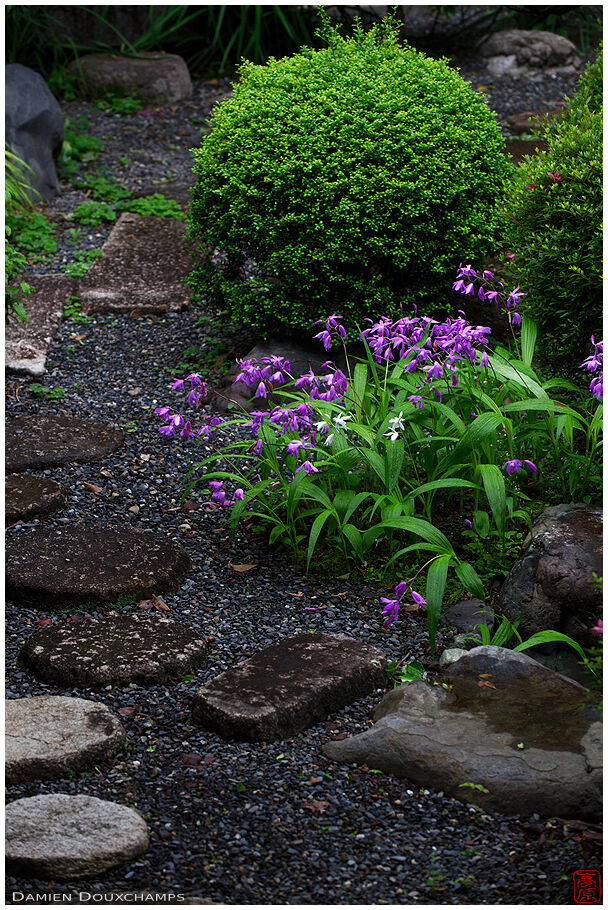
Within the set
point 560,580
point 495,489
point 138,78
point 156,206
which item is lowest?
point 156,206

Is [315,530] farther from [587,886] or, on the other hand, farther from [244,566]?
[587,886]

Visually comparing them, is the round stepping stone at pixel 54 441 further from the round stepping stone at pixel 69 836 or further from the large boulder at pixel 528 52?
the large boulder at pixel 528 52

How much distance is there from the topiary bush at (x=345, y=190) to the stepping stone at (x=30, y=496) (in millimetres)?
1379

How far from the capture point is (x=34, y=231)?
6402mm

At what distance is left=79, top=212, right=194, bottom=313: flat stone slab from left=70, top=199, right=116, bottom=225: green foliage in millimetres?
131

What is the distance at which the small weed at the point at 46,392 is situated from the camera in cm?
483

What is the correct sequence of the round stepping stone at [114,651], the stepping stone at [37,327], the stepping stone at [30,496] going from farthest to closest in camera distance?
the stepping stone at [37,327] < the stepping stone at [30,496] < the round stepping stone at [114,651]

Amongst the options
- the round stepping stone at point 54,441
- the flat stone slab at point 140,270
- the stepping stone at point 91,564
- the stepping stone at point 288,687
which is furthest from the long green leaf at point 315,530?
the flat stone slab at point 140,270

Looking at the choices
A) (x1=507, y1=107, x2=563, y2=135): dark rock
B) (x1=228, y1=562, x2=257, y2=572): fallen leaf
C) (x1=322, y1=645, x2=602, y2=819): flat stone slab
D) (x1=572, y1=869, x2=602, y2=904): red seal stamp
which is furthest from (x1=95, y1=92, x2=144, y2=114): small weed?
(x1=572, y1=869, x2=602, y2=904): red seal stamp

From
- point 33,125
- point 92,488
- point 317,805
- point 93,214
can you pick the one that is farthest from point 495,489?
point 33,125

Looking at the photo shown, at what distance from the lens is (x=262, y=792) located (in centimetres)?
252

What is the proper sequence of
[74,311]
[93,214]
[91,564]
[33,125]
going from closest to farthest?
[91,564]
[74,311]
[93,214]
[33,125]

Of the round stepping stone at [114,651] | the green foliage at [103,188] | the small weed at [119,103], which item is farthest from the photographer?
the small weed at [119,103]

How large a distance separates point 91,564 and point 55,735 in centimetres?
88
